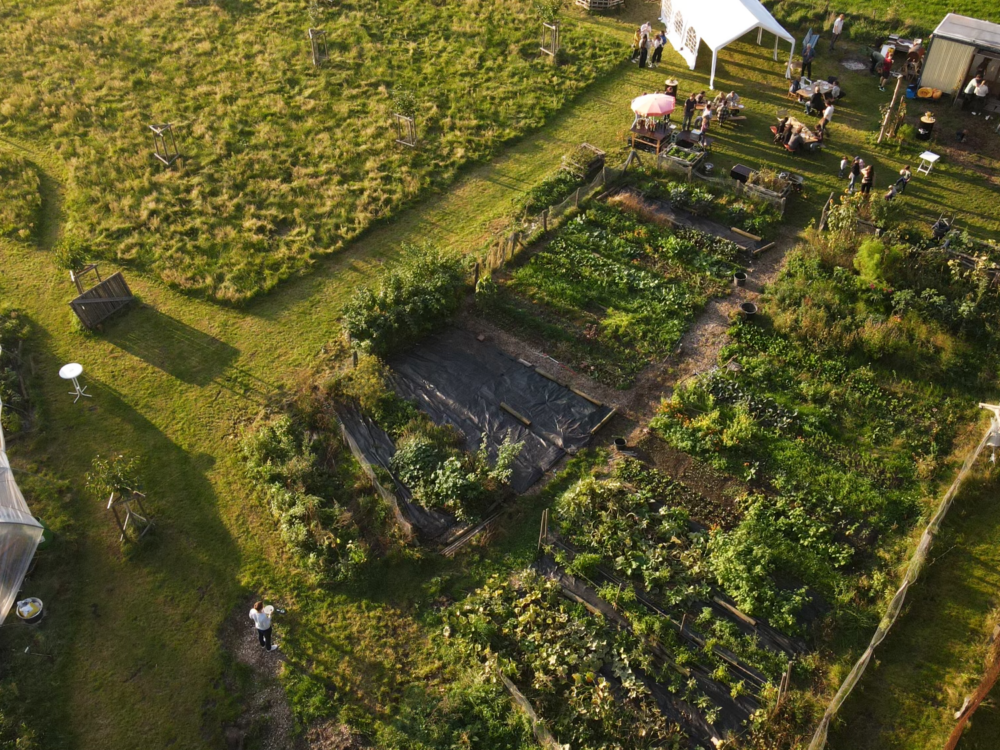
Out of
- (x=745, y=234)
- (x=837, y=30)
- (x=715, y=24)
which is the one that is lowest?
(x=745, y=234)

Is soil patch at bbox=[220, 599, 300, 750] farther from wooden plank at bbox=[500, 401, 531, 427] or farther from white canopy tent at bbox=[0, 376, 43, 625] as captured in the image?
wooden plank at bbox=[500, 401, 531, 427]

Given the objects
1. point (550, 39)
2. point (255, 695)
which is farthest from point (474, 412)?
point (550, 39)

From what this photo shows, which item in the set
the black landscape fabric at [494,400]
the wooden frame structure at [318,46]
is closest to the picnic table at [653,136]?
the black landscape fabric at [494,400]

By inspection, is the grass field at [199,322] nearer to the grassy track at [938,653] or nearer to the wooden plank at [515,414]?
the wooden plank at [515,414]

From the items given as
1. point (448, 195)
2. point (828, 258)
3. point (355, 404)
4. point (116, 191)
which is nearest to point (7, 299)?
point (116, 191)

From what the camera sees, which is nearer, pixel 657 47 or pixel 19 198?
pixel 19 198

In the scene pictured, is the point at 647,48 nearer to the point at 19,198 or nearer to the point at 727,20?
the point at 727,20

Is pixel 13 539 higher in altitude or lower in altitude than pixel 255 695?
higher
